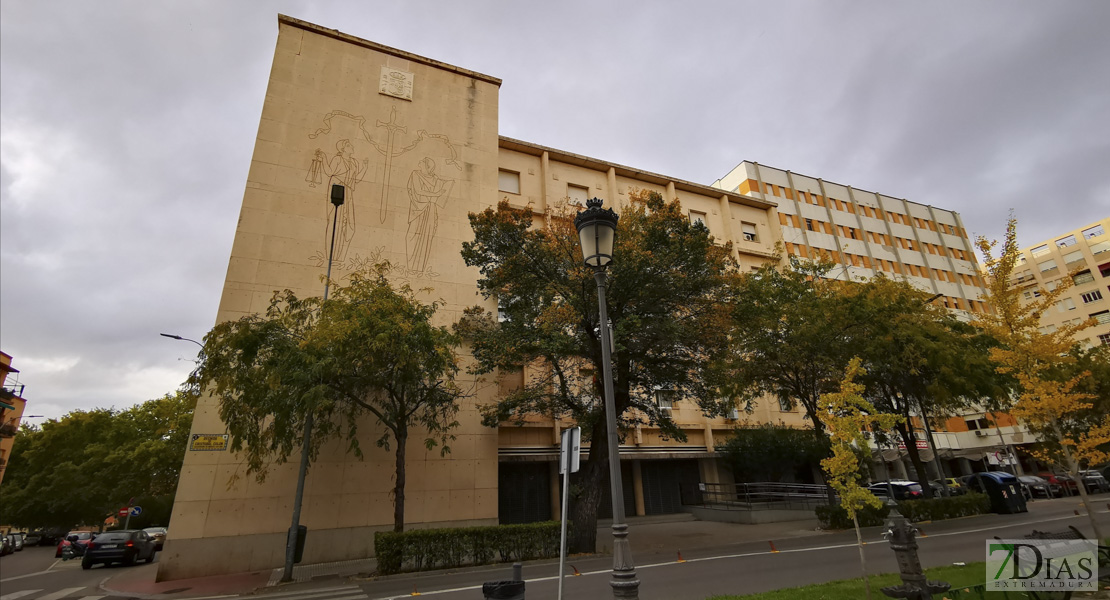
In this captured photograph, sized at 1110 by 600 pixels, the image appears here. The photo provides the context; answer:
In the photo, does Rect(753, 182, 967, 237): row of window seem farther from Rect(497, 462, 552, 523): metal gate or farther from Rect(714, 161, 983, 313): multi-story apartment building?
Rect(497, 462, 552, 523): metal gate

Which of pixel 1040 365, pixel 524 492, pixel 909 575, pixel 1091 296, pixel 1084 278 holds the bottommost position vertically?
pixel 909 575

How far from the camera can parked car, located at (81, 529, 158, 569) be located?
18.5 m

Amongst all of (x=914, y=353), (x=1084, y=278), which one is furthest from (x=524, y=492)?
(x=1084, y=278)

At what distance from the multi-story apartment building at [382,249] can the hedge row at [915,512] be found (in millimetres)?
4152

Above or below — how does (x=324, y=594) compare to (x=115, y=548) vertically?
below

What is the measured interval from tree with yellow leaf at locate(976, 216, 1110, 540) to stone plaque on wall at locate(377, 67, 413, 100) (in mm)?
22157

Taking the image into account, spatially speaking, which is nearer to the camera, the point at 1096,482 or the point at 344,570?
the point at 344,570

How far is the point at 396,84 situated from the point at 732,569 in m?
22.9

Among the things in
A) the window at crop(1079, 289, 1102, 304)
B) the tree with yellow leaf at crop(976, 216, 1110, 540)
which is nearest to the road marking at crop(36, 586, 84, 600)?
the tree with yellow leaf at crop(976, 216, 1110, 540)

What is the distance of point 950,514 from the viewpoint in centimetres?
1853

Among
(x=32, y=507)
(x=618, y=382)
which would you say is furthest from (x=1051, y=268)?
(x=32, y=507)

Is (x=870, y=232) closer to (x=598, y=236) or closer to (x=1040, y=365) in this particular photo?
(x=1040, y=365)

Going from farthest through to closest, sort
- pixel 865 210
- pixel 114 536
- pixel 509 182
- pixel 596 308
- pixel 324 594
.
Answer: pixel 865 210 < pixel 509 182 < pixel 114 536 < pixel 596 308 < pixel 324 594

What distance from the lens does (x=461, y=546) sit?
44.1 feet
